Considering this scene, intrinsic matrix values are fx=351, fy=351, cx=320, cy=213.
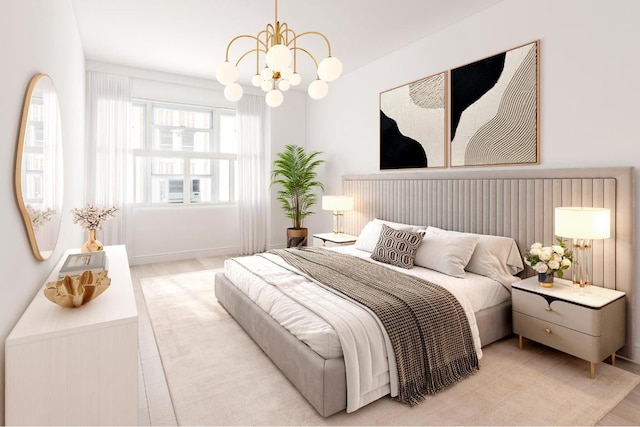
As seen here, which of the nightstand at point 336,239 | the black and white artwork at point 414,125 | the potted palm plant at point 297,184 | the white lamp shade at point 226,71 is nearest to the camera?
the white lamp shade at point 226,71

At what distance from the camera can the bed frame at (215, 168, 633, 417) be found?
2.01m

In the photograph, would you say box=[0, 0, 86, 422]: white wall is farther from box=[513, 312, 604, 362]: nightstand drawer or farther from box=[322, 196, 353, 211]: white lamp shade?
box=[322, 196, 353, 211]: white lamp shade

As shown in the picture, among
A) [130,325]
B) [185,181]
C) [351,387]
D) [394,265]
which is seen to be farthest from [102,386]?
[185,181]

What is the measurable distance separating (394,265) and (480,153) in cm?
140

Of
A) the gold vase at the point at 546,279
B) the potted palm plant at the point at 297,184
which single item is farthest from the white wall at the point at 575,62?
the potted palm plant at the point at 297,184

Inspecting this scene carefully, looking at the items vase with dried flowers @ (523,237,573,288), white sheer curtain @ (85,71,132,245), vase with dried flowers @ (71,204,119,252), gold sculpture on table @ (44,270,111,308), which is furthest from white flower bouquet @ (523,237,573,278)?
white sheer curtain @ (85,71,132,245)

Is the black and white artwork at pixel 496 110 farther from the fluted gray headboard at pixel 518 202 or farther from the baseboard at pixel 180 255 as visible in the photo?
the baseboard at pixel 180 255

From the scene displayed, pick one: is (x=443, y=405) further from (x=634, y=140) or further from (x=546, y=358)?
(x=634, y=140)

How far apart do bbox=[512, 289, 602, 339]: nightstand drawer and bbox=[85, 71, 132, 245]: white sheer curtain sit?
5090mm

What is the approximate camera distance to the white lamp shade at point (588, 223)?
2289mm

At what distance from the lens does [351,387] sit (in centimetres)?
190

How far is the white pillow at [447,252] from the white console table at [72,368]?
7.91ft

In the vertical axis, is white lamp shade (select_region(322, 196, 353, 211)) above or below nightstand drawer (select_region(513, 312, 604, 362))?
above

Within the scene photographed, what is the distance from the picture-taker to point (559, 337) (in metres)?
2.38
